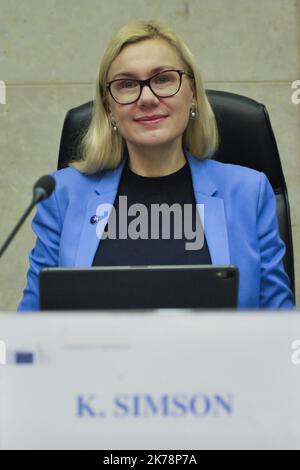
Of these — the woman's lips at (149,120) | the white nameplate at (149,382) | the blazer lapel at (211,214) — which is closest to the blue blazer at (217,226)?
the blazer lapel at (211,214)

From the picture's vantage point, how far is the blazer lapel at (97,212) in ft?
6.13

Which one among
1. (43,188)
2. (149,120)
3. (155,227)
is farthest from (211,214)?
(43,188)

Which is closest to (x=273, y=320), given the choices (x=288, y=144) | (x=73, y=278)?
(x=73, y=278)

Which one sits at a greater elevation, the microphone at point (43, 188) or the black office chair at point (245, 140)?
the black office chair at point (245, 140)

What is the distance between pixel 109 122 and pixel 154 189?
0.21m

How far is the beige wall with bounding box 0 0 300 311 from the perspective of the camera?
9.04 feet

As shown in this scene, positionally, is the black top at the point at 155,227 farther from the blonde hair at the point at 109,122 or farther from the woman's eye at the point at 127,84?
the woman's eye at the point at 127,84

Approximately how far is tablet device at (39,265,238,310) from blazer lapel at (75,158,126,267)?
624 millimetres

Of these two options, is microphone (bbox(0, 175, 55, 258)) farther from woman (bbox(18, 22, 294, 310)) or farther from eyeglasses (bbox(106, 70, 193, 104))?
eyeglasses (bbox(106, 70, 193, 104))

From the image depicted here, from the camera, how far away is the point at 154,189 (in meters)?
2.03

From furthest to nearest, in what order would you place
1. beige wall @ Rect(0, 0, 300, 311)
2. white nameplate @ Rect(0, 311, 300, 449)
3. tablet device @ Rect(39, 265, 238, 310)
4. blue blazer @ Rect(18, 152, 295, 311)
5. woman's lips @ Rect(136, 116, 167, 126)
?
beige wall @ Rect(0, 0, 300, 311), woman's lips @ Rect(136, 116, 167, 126), blue blazer @ Rect(18, 152, 295, 311), tablet device @ Rect(39, 265, 238, 310), white nameplate @ Rect(0, 311, 300, 449)

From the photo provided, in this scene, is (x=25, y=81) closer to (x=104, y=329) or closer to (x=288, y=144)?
(x=288, y=144)

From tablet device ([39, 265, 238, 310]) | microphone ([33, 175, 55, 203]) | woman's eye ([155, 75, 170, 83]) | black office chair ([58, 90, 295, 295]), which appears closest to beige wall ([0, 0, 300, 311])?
black office chair ([58, 90, 295, 295])

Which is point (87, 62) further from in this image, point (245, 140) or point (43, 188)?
point (43, 188)
